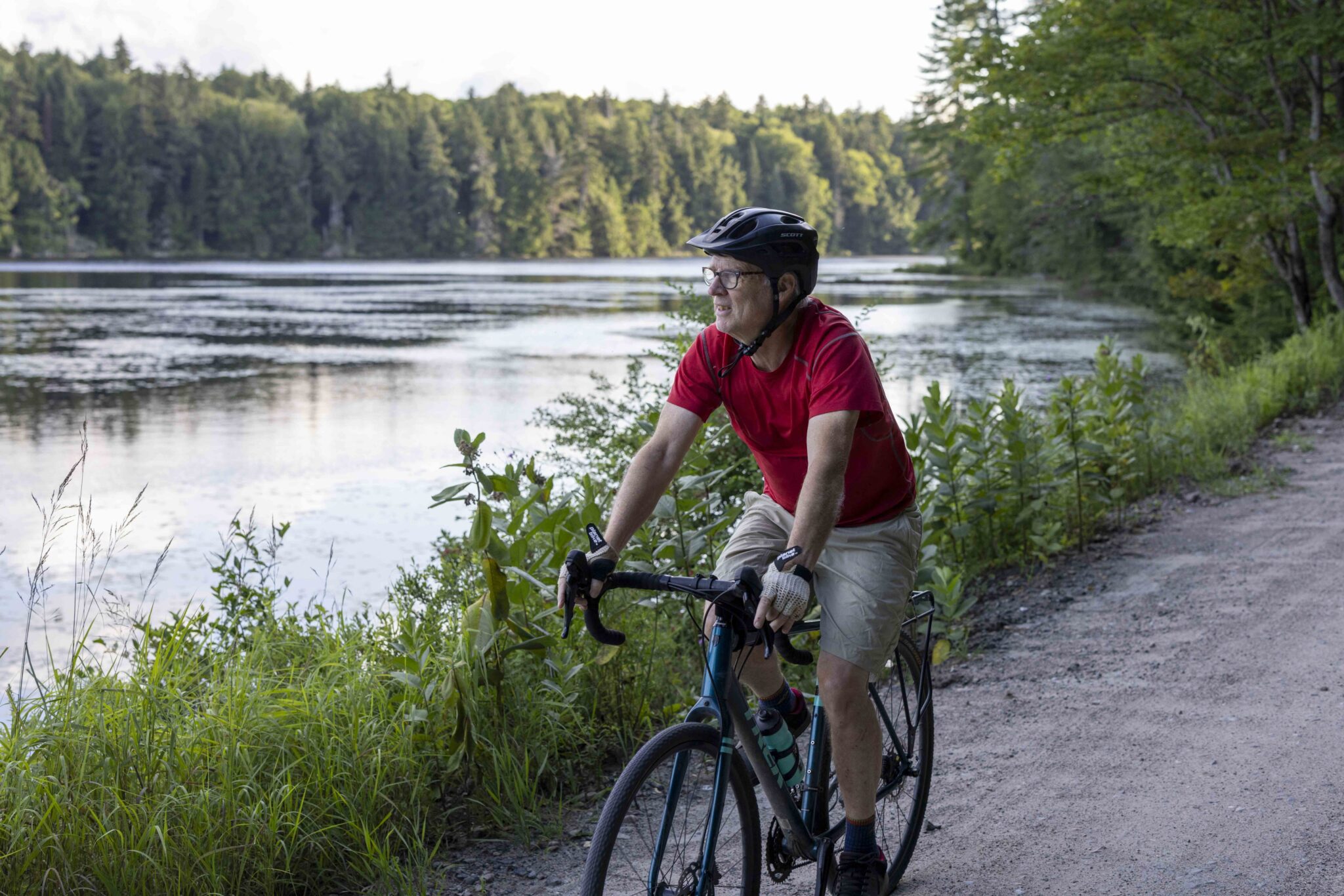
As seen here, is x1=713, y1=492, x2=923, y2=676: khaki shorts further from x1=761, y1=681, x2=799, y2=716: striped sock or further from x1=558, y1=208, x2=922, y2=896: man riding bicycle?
x1=761, y1=681, x2=799, y2=716: striped sock

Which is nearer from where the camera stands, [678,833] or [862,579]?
[678,833]

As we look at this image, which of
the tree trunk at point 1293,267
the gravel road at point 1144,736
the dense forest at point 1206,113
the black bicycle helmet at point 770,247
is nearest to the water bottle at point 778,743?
the gravel road at point 1144,736

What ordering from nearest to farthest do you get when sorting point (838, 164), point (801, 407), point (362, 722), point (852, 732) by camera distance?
point (801, 407)
point (852, 732)
point (362, 722)
point (838, 164)

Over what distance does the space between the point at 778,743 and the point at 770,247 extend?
4.02 ft

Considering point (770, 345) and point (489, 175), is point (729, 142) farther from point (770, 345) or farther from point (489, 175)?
point (770, 345)

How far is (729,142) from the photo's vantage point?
171 m

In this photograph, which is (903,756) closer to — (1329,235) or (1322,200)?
(1322,200)

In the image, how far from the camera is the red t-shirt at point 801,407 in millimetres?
2908

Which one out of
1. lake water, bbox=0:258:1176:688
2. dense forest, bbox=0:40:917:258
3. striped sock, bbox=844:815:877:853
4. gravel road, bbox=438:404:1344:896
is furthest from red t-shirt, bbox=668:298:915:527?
dense forest, bbox=0:40:917:258

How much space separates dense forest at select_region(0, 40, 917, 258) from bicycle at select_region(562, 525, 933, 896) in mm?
111055

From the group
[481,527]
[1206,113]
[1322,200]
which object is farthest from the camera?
[1206,113]

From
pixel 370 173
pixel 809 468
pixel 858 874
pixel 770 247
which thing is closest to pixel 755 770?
pixel 858 874

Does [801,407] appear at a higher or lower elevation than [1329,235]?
lower

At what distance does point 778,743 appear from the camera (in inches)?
126
